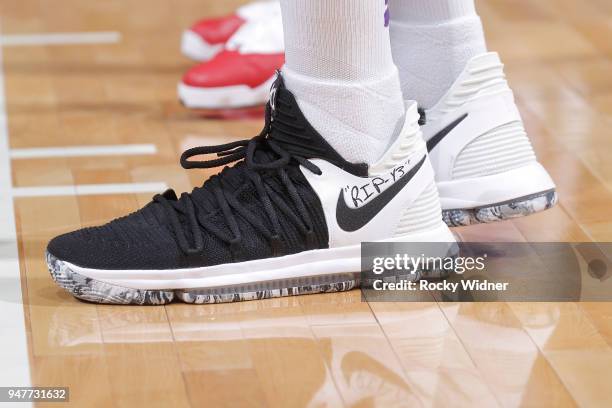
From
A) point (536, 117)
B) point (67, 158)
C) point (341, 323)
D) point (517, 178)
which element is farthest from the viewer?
point (536, 117)

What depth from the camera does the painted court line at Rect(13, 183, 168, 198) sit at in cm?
160

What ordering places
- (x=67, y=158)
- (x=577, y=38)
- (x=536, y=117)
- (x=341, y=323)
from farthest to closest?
(x=577, y=38) < (x=536, y=117) < (x=67, y=158) < (x=341, y=323)

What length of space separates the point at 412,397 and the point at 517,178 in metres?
0.39

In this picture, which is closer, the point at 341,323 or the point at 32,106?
the point at 341,323

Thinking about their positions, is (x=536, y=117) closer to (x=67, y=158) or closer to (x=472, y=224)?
(x=472, y=224)

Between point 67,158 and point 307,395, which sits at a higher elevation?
point 307,395

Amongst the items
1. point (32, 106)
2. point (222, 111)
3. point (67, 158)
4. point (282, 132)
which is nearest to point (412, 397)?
point (282, 132)

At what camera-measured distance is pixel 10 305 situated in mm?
1266

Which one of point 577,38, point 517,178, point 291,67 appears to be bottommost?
point 577,38

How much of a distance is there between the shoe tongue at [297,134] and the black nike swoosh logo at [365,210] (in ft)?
0.11

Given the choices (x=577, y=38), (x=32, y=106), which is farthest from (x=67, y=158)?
(x=577, y=38)

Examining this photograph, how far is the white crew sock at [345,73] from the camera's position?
47.5 inches

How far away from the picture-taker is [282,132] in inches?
50.2

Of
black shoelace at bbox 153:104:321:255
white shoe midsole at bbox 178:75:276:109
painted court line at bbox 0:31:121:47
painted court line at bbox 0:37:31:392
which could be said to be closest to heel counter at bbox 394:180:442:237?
black shoelace at bbox 153:104:321:255
